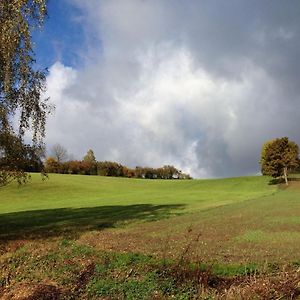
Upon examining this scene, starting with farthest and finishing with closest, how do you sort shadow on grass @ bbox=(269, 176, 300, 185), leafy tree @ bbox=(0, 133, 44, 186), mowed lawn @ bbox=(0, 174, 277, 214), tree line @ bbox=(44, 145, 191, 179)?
tree line @ bbox=(44, 145, 191, 179), shadow on grass @ bbox=(269, 176, 300, 185), mowed lawn @ bbox=(0, 174, 277, 214), leafy tree @ bbox=(0, 133, 44, 186)

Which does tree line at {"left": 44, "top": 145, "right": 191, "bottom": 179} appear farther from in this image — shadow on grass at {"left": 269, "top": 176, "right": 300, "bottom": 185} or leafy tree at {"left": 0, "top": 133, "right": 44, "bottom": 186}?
leafy tree at {"left": 0, "top": 133, "right": 44, "bottom": 186}

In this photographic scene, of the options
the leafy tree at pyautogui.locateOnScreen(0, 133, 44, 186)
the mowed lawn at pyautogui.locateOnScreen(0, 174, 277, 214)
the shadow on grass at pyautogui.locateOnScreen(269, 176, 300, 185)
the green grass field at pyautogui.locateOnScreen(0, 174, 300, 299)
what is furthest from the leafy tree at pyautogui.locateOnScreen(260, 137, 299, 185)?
the leafy tree at pyautogui.locateOnScreen(0, 133, 44, 186)

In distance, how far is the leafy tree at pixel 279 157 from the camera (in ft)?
343

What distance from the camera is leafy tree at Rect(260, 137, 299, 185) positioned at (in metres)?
104

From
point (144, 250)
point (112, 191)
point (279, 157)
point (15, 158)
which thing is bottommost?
point (144, 250)

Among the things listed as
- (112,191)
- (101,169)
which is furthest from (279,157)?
(101,169)

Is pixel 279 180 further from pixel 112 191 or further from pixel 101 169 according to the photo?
pixel 101 169

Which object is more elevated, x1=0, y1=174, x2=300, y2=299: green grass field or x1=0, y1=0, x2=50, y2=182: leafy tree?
x1=0, y1=0, x2=50, y2=182: leafy tree

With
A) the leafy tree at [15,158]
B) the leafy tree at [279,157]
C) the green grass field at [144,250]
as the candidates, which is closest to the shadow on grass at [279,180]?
the leafy tree at [279,157]

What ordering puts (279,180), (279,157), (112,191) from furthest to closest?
1. (279,180)
2. (112,191)
3. (279,157)

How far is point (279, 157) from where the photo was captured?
4166 inches

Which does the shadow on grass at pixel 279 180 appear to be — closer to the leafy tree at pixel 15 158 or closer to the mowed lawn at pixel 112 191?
the mowed lawn at pixel 112 191

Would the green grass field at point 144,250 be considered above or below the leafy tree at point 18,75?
below

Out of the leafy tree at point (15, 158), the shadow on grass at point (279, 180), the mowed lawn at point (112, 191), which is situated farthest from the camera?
the shadow on grass at point (279, 180)
